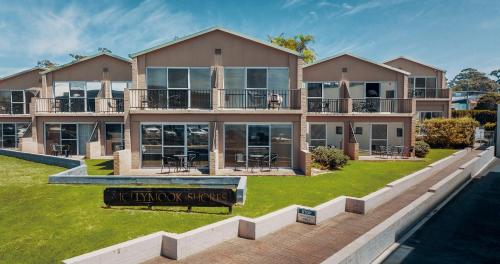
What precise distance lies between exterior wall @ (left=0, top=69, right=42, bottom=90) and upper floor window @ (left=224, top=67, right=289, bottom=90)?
2017 cm

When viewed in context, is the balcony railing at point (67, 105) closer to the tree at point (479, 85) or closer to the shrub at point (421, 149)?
the shrub at point (421, 149)

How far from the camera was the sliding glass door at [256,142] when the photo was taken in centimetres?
1969

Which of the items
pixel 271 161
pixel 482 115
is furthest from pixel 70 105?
pixel 482 115

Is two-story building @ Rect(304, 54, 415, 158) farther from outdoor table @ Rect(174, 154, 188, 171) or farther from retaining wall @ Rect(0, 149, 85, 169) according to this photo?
retaining wall @ Rect(0, 149, 85, 169)

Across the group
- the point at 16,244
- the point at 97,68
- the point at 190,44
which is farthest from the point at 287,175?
the point at 97,68

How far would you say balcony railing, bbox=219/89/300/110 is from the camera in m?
19.9

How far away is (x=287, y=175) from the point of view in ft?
60.1

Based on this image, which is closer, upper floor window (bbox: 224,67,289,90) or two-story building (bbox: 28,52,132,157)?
upper floor window (bbox: 224,67,289,90)

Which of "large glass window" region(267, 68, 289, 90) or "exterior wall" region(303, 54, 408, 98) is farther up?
"exterior wall" region(303, 54, 408, 98)

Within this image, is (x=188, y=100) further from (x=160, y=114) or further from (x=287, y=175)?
(x=287, y=175)

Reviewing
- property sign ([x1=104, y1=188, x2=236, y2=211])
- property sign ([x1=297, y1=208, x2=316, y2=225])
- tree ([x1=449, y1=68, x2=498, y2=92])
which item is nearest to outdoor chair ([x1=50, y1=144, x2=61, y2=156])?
property sign ([x1=104, y1=188, x2=236, y2=211])

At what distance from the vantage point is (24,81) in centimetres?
3081

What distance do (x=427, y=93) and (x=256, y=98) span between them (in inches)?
957

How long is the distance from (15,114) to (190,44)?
20.3 meters
